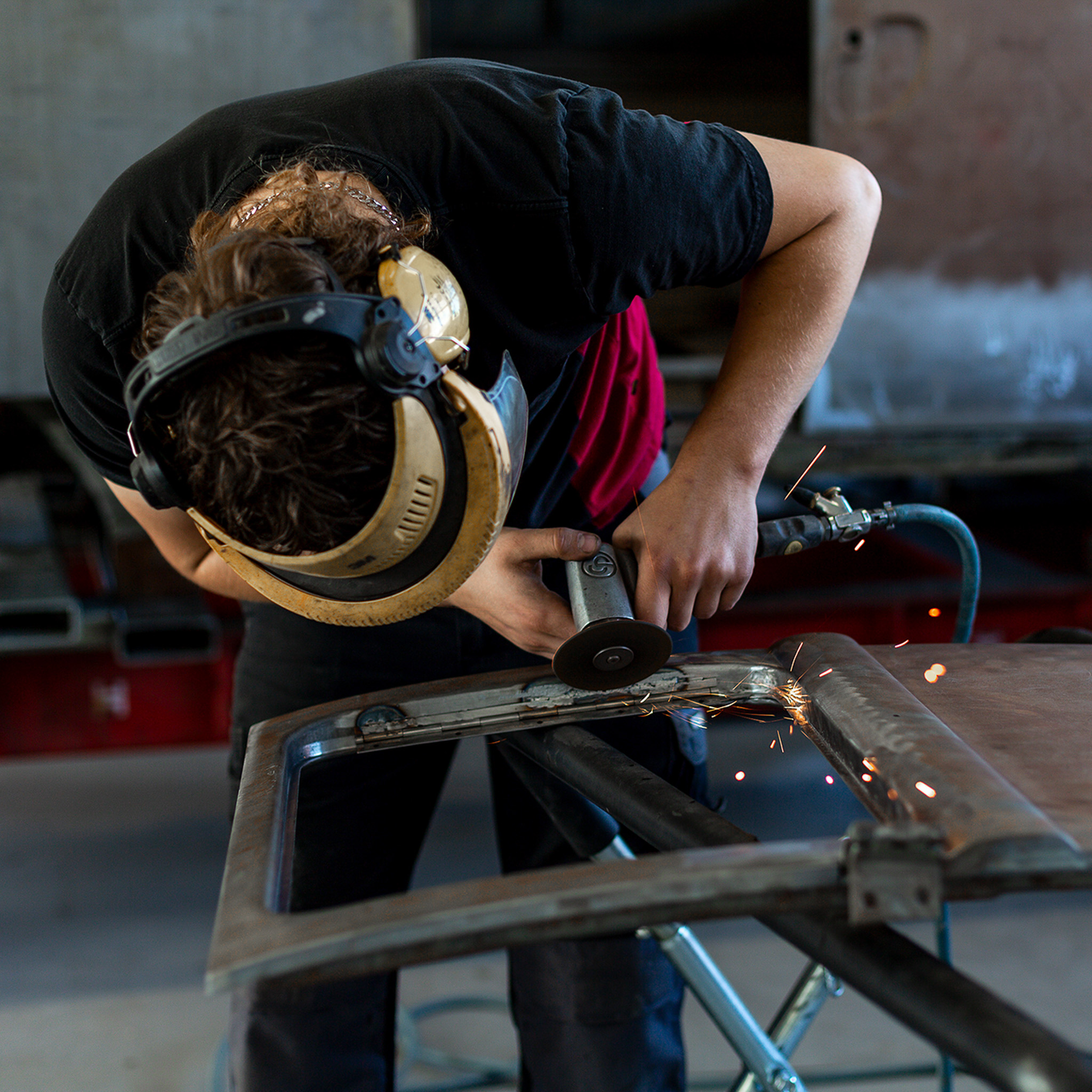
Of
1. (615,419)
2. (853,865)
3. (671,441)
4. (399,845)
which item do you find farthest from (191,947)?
(853,865)

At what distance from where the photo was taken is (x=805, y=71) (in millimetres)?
3088

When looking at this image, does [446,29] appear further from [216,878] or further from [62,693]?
[216,878]

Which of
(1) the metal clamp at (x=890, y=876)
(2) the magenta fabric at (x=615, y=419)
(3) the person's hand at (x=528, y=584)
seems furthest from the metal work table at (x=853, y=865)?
(2) the magenta fabric at (x=615, y=419)

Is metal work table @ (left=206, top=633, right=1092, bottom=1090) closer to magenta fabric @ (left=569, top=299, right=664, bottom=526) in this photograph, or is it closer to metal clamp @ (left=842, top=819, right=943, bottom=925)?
metal clamp @ (left=842, top=819, right=943, bottom=925)

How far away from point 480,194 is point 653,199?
0.53ft

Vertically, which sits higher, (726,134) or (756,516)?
(726,134)

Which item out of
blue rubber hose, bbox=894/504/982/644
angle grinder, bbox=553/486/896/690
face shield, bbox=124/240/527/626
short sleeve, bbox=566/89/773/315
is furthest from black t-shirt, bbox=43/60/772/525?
blue rubber hose, bbox=894/504/982/644

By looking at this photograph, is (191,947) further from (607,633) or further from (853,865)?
(853,865)

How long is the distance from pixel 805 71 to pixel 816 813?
7.41 ft

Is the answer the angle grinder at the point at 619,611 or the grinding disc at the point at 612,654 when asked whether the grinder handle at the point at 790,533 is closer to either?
the angle grinder at the point at 619,611

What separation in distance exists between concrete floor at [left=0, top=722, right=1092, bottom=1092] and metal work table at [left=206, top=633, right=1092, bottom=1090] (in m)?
1.20

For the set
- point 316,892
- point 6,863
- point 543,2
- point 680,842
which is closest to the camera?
point 680,842

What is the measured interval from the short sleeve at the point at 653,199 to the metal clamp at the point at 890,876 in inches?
22.0

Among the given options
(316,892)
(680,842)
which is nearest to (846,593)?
(316,892)
